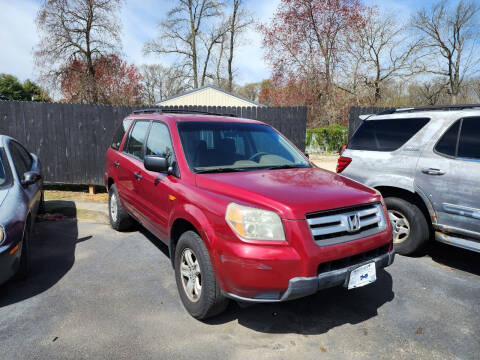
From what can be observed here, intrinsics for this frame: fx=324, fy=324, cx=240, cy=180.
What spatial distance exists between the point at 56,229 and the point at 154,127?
2.86 meters

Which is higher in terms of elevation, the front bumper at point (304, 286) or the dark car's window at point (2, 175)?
the dark car's window at point (2, 175)

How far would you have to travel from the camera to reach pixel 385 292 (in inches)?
136

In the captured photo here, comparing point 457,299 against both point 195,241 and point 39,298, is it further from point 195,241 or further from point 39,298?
point 39,298

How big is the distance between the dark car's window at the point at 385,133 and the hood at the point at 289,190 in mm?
1756

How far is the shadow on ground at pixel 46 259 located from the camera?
333 cm

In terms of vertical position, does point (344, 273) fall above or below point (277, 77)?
below

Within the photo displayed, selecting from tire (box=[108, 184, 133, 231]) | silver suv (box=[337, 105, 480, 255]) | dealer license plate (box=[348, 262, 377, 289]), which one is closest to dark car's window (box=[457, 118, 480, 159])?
silver suv (box=[337, 105, 480, 255])

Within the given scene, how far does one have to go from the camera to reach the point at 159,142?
3.73m

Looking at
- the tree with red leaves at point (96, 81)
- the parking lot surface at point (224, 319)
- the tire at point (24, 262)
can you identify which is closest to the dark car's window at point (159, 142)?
the parking lot surface at point (224, 319)

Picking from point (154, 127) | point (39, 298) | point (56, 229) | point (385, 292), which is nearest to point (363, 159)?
point (385, 292)

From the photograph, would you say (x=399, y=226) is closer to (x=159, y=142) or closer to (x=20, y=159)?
(x=159, y=142)

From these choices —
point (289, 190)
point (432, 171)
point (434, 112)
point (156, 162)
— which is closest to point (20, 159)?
point (156, 162)

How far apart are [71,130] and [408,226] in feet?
25.9

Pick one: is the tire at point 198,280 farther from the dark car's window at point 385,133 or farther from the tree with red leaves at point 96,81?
the tree with red leaves at point 96,81
